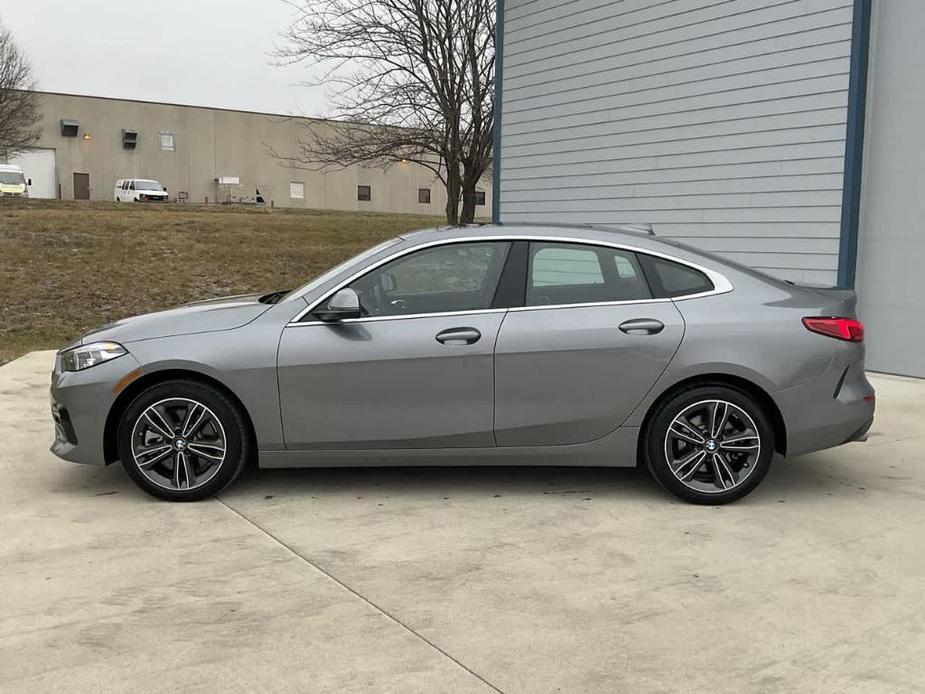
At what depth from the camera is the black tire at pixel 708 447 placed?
15.7ft

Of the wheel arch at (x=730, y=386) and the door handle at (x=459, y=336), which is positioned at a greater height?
the door handle at (x=459, y=336)

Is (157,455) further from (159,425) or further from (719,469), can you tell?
(719,469)

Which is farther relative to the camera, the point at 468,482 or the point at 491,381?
the point at 468,482

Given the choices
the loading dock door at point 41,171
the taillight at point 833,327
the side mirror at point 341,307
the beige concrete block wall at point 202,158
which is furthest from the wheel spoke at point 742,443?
the loading dock door at point 41,171

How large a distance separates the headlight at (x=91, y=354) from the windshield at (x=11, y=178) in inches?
1809

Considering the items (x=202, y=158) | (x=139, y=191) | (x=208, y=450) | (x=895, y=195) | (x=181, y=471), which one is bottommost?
(x=181, y=471)

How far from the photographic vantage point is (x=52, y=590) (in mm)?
3721

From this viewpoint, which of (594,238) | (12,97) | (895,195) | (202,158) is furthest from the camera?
(202,158)

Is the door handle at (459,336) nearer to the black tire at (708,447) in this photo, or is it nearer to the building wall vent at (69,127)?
the black tire at (708,447)

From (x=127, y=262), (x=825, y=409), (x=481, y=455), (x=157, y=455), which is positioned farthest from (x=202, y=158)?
(x=825, y=409)

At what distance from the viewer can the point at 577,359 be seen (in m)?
4.77

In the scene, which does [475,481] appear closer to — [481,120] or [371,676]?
[371,676]

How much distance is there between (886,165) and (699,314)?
5.08 meters

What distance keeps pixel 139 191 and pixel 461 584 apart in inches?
2054
